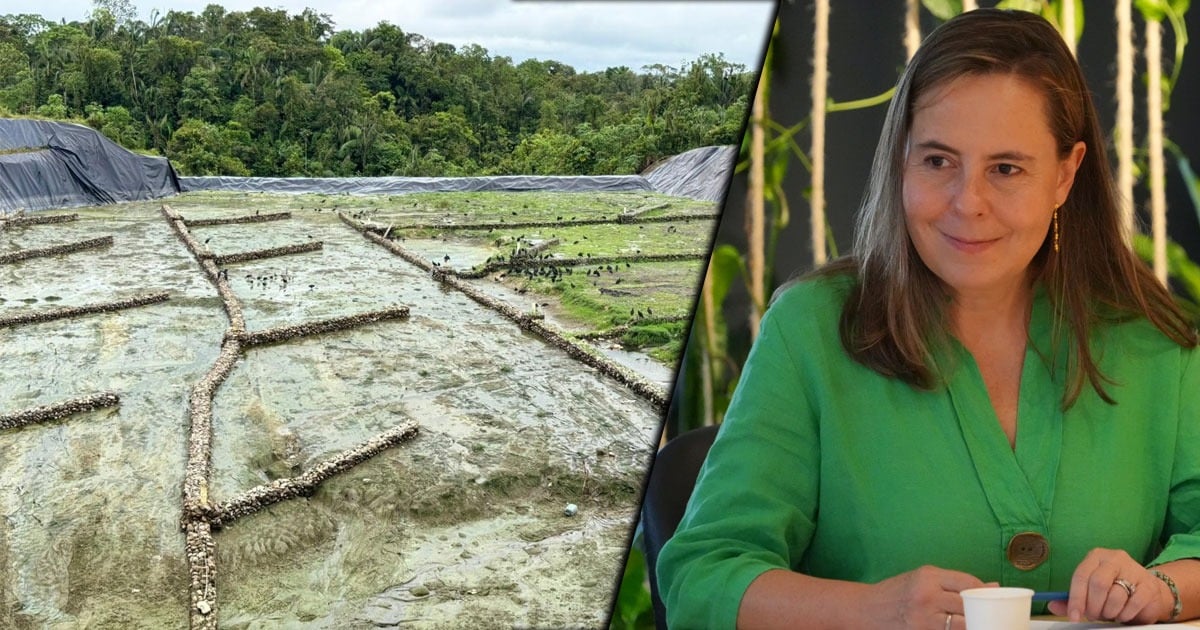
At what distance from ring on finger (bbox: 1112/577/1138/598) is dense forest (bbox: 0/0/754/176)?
2.54 metres

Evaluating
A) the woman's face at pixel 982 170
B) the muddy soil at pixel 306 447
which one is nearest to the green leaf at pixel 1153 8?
the woman's face at pixel 982 170

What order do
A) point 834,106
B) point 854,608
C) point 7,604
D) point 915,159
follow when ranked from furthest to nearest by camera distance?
1. point 7,604
2. point 834,106
3. point 915,159
4. point 854,608

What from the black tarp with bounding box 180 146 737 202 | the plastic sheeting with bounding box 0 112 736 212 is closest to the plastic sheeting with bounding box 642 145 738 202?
the black tarp with bounding box 180 146 737 202

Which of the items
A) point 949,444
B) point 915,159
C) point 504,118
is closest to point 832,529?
point 949,444

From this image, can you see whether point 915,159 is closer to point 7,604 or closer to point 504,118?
point 7,604

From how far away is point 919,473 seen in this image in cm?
99

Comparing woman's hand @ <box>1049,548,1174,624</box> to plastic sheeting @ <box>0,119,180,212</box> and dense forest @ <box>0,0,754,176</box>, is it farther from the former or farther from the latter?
plastic sheeting @ <box>0,119,180,212</box>

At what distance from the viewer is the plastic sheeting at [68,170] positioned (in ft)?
11.6

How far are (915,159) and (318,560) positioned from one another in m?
2.70

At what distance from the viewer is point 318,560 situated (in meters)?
3.33

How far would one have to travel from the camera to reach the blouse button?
0.97m

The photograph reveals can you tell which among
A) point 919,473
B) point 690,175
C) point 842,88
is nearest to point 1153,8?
point 842,88

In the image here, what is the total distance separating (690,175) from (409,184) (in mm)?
1283

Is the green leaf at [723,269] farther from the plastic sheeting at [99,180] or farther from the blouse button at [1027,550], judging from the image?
the plastic sheeting at [99,180]
